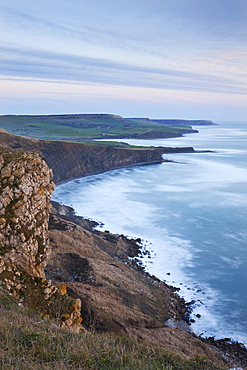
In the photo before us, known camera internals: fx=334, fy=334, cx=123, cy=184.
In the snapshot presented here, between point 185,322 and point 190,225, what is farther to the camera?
point 190,225

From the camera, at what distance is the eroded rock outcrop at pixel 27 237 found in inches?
439

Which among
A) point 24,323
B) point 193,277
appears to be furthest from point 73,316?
point 193,277

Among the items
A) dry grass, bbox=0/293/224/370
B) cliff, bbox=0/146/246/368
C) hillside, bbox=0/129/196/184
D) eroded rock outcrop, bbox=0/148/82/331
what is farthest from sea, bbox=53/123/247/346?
dry grass, bbox=0/293/224/370

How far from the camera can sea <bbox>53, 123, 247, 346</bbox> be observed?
22469 millimetres

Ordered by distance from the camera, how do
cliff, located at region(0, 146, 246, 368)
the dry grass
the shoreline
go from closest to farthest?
the dry grass, cliff, located at region(0, 146, 246, 368), the shoreline

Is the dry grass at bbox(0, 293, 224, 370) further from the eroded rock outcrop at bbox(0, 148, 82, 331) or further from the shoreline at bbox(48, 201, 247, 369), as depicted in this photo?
the shoreline at bbox(48, 201, 247, 369)

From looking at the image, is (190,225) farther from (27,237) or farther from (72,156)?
(72,156)

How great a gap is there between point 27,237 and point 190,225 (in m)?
29.7

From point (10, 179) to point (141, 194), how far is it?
4703cm

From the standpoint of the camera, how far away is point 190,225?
3941cm

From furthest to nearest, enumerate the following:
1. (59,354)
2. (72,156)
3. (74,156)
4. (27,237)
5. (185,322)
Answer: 1. (74,156)
2. (72,156)
3. (185,322)
4. (27,237)
5. (59,354)

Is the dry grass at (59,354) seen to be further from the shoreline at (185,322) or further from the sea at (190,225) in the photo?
the sea at (190,225)

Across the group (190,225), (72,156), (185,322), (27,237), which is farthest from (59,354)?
(72,156)

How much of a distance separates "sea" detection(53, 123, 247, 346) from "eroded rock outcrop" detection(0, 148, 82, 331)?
11.0 meters
